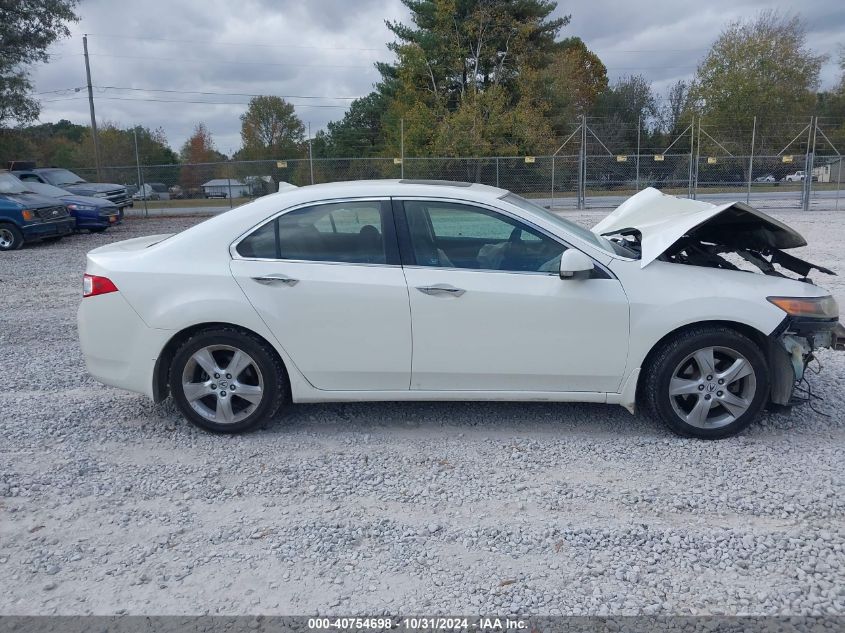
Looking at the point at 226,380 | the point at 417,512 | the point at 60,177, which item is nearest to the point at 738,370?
the point at 417,512

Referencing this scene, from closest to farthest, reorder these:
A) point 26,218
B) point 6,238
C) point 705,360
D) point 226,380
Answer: point 705,360
point 226,380
point 26,218
point 6,238

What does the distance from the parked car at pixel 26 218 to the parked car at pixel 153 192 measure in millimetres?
9509

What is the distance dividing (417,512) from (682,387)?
1.88 m

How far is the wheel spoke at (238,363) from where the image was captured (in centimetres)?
463

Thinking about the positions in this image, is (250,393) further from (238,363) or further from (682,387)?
(682,387)

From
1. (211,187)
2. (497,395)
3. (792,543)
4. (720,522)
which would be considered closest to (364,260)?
(497,395)

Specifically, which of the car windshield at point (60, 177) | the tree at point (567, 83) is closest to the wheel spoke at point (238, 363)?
the car windshield at point (60, 177)

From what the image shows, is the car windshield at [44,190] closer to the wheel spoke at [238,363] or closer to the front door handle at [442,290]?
the wheel spoke at [238,363]

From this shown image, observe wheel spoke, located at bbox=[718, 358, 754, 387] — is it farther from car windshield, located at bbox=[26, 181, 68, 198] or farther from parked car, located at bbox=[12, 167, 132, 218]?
parked car, located at bbox=[12, 167, 132, 218]

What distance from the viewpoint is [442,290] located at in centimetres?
448

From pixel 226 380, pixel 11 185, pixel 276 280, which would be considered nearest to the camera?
pixel 276 280

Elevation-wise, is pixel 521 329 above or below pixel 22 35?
below

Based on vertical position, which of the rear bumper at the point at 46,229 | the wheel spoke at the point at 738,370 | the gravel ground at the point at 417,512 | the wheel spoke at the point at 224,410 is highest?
the rear bumper at the point at 46,229

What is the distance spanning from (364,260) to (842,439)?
10.6 ft
